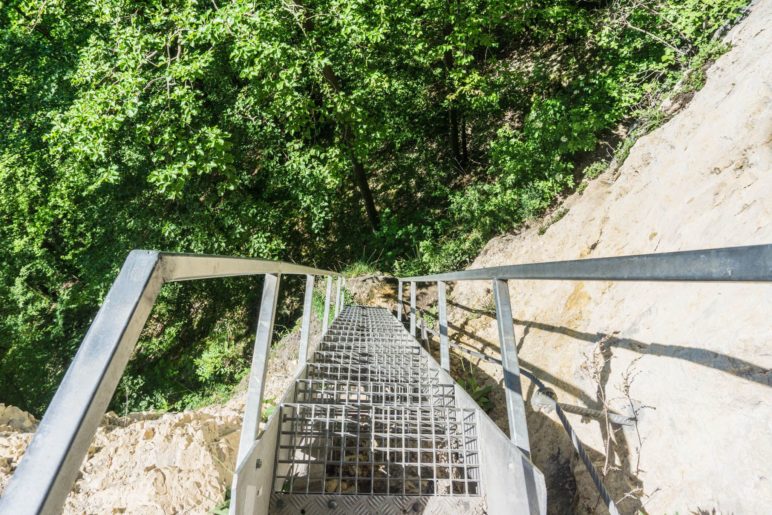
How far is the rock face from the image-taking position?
1.58m

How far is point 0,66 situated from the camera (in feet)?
26.0

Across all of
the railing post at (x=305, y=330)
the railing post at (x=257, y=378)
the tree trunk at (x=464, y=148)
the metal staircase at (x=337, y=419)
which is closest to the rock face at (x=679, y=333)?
the metal staircase at (x=337, y=419)

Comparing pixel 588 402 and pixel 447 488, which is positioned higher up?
pixel 588 402

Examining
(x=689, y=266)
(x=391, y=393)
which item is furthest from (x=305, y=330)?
(x=689, y=266)

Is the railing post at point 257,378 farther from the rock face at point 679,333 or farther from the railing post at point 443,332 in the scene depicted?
the railing post at point 443,332

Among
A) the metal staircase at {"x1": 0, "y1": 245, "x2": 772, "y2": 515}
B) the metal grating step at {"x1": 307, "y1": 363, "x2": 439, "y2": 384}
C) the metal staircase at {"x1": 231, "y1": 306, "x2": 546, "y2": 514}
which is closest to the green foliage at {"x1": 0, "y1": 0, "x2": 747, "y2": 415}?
the metal grating step at {"x1": 307, "y1": 363, "x2": 439, "y2": 384}

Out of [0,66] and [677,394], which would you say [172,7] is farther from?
[677,394]

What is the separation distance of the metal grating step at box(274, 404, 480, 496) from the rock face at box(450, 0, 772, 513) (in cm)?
65

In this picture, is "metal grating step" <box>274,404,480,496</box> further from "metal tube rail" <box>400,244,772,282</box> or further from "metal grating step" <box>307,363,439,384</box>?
"metal tube rail" <box>400,244,772,282</box>

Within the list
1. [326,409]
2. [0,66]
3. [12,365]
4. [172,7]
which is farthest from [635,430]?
[12,365]

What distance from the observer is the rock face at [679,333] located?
1.58m

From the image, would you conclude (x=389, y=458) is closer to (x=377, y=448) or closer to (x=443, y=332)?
(x=377, y=448)

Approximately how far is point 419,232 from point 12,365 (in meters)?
11.4

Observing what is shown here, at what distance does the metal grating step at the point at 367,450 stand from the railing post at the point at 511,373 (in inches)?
20.1
